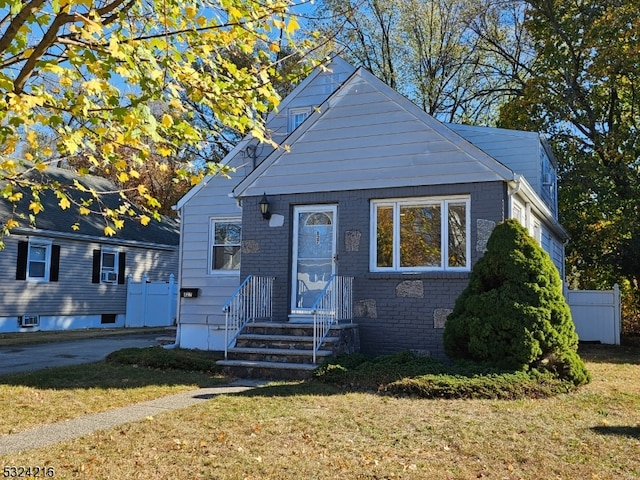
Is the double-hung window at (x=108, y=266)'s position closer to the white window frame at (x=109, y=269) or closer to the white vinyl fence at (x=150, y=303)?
the white window frame at (x=109, y=269)

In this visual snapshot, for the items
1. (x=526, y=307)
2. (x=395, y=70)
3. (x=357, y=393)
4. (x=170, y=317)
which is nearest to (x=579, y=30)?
(x=395, y=70)

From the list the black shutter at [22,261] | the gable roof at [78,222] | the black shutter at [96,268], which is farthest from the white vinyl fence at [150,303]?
the black shutter at [22,261]

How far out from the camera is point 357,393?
25.3ft

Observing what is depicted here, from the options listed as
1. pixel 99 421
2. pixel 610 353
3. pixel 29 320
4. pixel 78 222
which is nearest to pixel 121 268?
pixel 29 320

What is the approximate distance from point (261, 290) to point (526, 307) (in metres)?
4.90

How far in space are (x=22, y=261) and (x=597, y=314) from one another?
17616 millimetres

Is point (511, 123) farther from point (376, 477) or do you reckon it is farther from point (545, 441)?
point (376, 477)

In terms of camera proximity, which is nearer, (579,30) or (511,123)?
(579,30)

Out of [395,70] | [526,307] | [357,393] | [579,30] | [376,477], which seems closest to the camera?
[376,477]

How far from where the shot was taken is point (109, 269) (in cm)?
2353

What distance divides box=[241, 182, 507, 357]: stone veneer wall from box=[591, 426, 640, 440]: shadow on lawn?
3.92 meters

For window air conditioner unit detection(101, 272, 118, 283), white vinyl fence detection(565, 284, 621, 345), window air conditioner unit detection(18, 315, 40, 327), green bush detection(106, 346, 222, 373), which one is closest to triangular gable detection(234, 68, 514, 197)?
green bush detection(106, 346, 222, 373)

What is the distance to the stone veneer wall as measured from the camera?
32.4ft

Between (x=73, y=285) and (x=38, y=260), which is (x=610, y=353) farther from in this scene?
(x=38, y=260)
